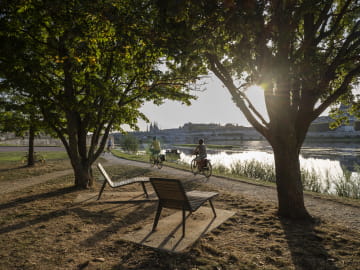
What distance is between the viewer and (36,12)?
6082 millimetres

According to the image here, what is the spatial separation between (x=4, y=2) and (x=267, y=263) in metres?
7.71

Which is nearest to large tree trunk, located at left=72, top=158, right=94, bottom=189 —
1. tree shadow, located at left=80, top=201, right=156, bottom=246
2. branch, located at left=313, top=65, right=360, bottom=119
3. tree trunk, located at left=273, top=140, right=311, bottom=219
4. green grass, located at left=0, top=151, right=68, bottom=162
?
tree shadow, located at left=80, top=201, right=156, bottom=246

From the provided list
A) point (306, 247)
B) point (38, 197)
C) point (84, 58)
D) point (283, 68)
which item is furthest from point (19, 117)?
point (306, 247)

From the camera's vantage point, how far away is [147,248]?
382 centimetres

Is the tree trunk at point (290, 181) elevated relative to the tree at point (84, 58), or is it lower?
lower

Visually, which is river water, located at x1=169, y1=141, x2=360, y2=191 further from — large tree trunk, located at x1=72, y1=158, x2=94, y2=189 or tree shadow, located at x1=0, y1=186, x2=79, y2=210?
tree shadow, located at x1=0, y1=186, x2=79, y2=210

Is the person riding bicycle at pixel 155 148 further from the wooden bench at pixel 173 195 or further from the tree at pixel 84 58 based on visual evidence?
the wooden bench at pixel 173 195

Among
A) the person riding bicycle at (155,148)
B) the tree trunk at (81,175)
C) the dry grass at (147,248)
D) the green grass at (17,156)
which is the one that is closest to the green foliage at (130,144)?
the green grass at (17,156)

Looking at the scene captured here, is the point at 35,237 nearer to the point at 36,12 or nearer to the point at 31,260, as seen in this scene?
the point at 31,260

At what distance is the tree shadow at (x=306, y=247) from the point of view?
3.28m

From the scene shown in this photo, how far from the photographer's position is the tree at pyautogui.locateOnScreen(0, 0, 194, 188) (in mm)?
5203

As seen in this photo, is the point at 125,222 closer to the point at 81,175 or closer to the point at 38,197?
the point at 38,197

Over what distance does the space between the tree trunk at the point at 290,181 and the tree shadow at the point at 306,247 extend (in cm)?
27

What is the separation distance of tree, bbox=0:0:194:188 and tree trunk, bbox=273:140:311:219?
3569 mm
